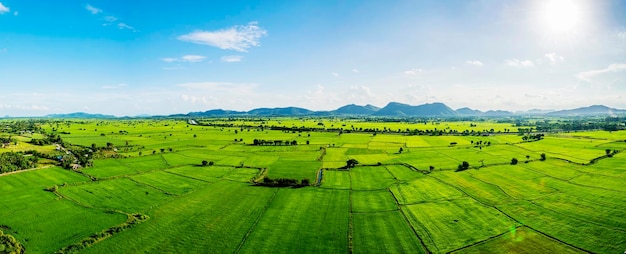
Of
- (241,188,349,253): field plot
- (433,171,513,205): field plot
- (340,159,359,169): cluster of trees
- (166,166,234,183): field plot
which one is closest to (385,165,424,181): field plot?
(433,171,513,205): field plot

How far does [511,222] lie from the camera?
5366 cm

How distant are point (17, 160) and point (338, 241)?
93096mm

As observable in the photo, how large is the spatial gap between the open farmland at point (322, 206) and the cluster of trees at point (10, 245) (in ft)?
3.27

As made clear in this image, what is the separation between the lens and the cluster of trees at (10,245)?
42737 mm

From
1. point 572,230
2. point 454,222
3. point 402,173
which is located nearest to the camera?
point 572,230

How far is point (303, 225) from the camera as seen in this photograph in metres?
52.7

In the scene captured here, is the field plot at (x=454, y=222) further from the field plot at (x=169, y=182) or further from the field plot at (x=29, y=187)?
the field plot at (x=29, y=187)

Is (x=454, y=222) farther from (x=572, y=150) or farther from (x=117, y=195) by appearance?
(x=572, y=150)

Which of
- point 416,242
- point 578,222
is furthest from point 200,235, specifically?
point 578,222

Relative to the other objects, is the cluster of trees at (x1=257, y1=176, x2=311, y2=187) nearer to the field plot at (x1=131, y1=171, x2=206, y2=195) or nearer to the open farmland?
the open farmland

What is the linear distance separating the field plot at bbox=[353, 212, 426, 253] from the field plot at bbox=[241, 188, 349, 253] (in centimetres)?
219

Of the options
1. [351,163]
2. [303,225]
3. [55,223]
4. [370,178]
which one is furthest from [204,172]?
[303,225]

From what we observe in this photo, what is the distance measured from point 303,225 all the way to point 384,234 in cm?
1285

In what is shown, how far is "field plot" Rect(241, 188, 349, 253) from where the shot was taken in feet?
149
